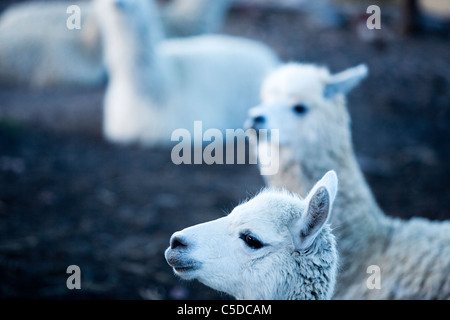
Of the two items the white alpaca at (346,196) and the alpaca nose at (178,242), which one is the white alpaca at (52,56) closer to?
the white alpaca at (346,196)

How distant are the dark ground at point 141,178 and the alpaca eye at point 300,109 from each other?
1111 millimetres

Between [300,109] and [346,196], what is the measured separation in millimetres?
587

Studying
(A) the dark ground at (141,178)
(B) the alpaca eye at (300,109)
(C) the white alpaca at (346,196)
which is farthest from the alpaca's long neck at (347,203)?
(A) the dark ground at (141,178)

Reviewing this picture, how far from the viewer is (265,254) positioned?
208 centimetres

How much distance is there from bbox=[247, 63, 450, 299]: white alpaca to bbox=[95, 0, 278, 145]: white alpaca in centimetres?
228

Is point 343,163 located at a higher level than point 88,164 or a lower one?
lower

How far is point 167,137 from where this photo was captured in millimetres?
5633

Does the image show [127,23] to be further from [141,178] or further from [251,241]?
[251,241]

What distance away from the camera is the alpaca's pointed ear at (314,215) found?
6.48ft

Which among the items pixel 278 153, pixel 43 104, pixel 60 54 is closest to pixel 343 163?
pixel 278 153

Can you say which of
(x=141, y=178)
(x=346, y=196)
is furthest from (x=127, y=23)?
(x=346, y=196)

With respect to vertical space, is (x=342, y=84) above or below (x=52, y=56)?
below
